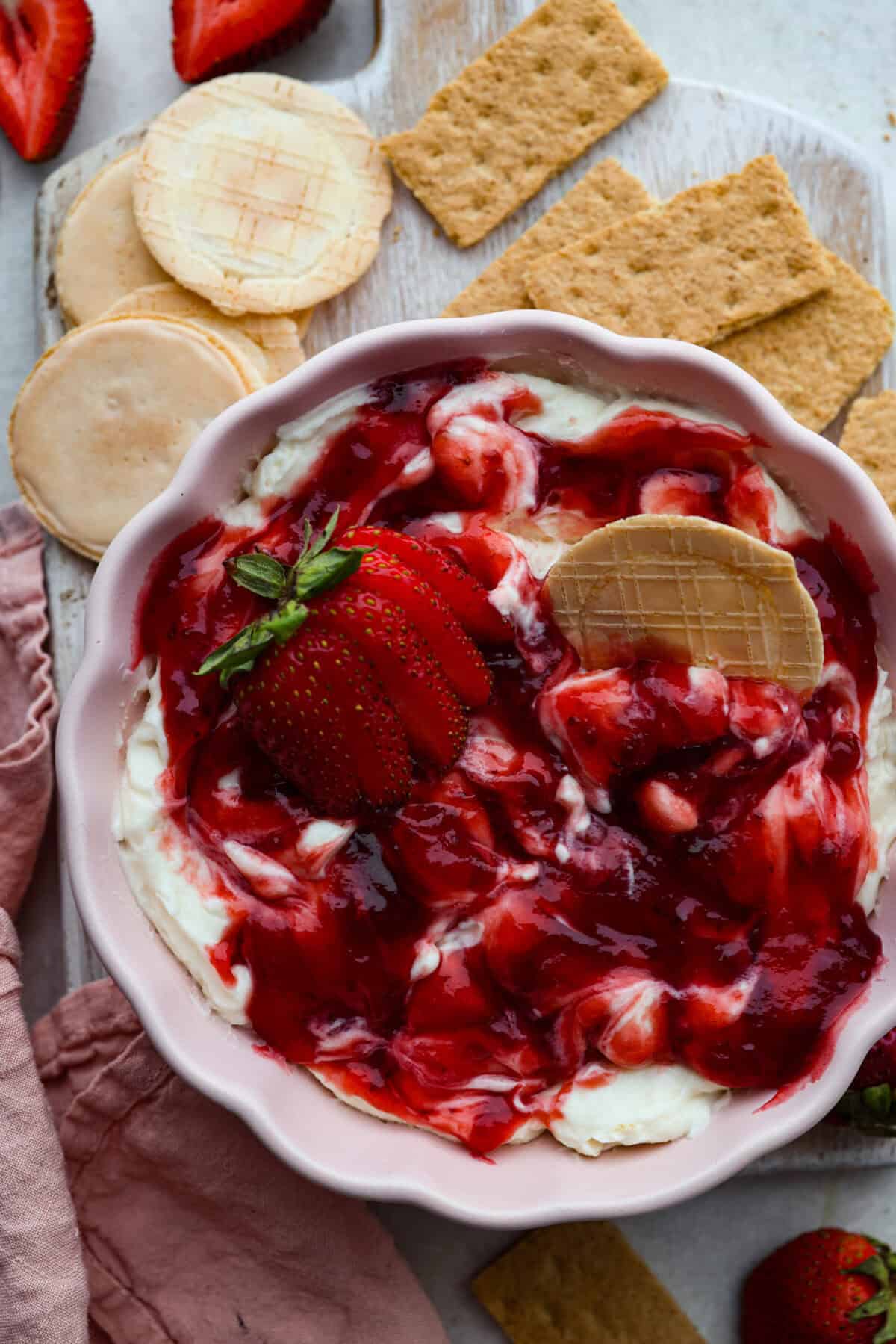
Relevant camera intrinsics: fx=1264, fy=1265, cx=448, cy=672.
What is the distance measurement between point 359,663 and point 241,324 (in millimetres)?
1119

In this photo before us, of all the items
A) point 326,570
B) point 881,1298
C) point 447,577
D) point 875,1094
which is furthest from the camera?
point 881,1298

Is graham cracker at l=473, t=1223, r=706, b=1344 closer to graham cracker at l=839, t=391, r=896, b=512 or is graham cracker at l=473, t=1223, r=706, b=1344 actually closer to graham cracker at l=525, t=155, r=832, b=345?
graham cracker at l=839, t=391, r=896, b=512

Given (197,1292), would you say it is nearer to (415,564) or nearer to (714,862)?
(714,862)

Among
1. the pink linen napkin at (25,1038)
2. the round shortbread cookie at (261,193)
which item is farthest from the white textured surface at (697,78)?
the round shortbread cookie at (261,193)

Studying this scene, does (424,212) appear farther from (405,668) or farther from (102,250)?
(405,668)

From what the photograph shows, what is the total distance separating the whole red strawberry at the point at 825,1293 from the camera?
2754 mm

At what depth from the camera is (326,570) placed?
2.00 metres

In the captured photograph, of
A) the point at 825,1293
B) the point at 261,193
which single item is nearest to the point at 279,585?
the point at 261,193

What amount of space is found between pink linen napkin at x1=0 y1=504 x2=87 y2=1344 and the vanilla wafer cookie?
1.26 metres

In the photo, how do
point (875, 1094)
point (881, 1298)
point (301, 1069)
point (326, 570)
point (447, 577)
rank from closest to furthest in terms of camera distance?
point (326, 570) < point (447, 577) < point (301, 1069) < point (875, 1094) < point (881, 1298)

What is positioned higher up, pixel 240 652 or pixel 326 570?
pixel 326 570

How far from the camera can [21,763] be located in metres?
2.74

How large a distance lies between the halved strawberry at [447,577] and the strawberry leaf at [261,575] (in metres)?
0.13

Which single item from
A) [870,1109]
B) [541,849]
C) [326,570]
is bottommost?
[870,1109]
